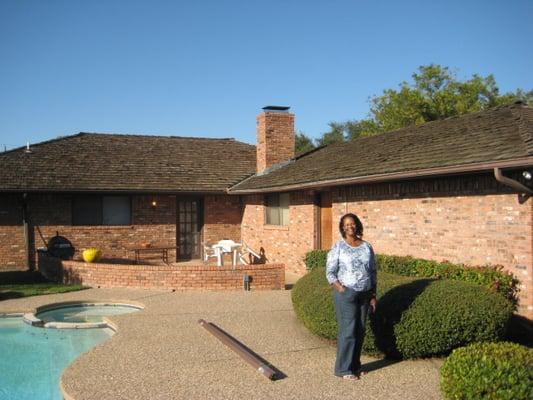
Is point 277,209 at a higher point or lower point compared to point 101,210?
lower

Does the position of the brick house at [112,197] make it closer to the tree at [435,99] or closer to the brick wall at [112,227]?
the brick wall at [112,227]

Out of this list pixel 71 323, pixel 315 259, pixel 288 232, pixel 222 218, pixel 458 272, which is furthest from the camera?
pixel 222 218

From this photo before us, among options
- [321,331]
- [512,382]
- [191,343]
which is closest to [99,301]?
[191,343]

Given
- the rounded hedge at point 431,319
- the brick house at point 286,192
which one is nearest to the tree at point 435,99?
the brick house at point 286,192

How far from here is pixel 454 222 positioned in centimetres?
1006

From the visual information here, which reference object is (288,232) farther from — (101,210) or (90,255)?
(101,210)

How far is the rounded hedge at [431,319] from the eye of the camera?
6.76m

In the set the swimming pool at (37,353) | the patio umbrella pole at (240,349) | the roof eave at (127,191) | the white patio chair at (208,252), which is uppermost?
the roof eave at (127,191)

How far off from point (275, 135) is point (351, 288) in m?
13.7

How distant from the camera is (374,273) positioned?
6508 millimetres

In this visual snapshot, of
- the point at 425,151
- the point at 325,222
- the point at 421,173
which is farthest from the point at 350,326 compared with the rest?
the point at 325,222

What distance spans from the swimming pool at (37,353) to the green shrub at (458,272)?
551 centimetres

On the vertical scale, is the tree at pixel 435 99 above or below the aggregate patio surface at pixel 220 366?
above

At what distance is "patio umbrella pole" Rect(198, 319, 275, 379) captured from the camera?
6.62 metres
